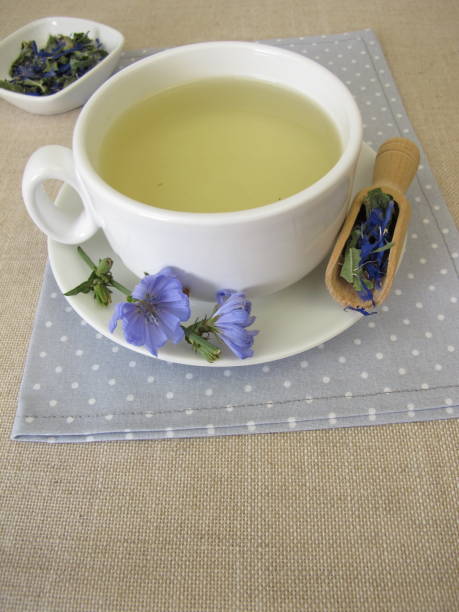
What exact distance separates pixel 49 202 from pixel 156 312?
198 millimetres

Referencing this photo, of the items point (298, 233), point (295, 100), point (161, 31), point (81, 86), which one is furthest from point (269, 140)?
point (161, 31)

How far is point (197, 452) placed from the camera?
1.47 feet

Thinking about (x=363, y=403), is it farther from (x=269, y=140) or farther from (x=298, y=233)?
(x=269, y=140)

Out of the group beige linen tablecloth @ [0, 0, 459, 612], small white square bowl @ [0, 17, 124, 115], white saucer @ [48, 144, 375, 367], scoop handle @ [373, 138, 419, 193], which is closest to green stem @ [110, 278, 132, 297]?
white saucer @ [48, 144, 375, 367]

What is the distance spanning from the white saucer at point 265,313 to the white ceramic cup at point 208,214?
3 cm

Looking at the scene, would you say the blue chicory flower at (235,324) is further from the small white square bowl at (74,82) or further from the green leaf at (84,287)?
the small white square bowl at (74,82)

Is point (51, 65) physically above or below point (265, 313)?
above

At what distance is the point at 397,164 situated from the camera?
55cm

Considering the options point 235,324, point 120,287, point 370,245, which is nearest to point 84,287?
point 120,287

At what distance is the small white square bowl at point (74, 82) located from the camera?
0.79 meters

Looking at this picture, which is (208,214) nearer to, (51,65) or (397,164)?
(397,164)

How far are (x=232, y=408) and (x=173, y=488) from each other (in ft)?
0.29

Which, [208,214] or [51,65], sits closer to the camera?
[208,214]

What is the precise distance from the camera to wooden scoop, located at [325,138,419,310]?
46cm
